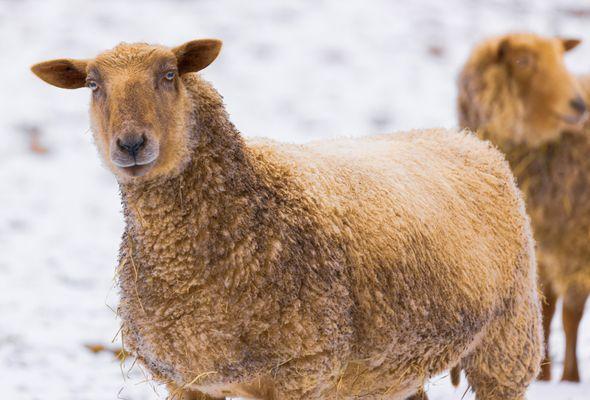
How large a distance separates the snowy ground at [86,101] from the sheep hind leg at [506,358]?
1318 millimetres

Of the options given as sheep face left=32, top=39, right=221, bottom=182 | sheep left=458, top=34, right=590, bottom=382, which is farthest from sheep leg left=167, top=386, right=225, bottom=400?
sheep left=458, top=34, right=590, bottom=382

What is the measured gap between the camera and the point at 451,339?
3.89 meters

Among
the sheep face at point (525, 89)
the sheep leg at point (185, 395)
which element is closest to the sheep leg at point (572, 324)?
the sheep face at point (525, 89)

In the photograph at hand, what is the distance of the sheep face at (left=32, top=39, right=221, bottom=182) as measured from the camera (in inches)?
127

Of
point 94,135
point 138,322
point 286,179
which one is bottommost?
point 138,322

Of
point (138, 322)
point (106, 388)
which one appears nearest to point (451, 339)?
point (138, 322)

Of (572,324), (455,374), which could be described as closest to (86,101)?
(572,324)

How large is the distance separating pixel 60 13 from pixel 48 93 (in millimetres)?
2398

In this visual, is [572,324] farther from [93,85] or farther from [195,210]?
[93,85]

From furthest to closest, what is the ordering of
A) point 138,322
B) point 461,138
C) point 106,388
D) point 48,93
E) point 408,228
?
point 48,93 → point 106,388 → point 461,138 → point 408,228 → point 138,322

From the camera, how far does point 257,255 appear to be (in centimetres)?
339

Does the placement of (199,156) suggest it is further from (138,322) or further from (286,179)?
(138,322)

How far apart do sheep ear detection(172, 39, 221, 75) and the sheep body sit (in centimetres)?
6

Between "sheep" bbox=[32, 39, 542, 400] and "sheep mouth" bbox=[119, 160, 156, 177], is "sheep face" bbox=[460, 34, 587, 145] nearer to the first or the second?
"sheep" bbox=[32, 39, 542, 400]
